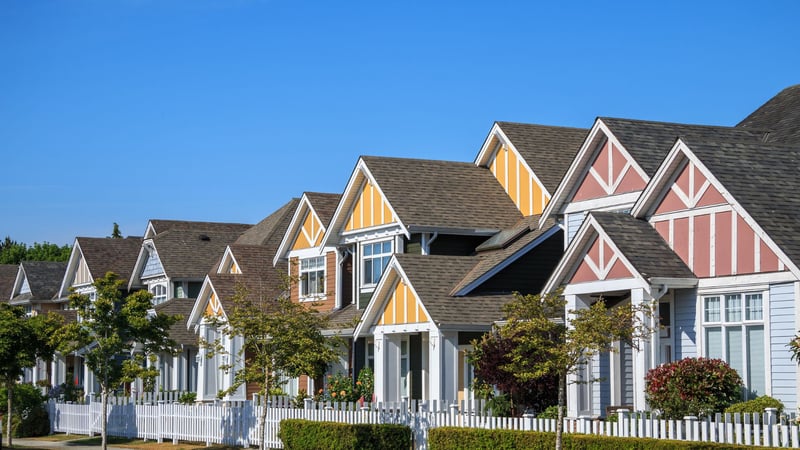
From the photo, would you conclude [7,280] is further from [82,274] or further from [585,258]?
[585,258]

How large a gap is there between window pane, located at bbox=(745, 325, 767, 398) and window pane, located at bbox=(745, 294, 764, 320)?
234 millimetres

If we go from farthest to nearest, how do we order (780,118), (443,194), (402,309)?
(443,194), (402,309), (780,118)

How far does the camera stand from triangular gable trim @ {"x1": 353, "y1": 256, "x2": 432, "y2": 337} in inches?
1388

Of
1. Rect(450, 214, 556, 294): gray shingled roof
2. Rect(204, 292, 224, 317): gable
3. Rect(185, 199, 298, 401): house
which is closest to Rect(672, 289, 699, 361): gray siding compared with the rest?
Rect(450, 214, 556, 294): gray shingled roof

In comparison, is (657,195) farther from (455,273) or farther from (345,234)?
(345,234)

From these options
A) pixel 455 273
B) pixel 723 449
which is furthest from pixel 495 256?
pixel 723 449

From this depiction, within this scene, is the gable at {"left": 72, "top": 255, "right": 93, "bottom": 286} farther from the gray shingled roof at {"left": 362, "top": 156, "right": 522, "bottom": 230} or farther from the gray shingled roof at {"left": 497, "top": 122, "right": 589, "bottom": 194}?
the gray shingled roof at {"left": 497, "top": 122, "right": 589, "bottom": 194}

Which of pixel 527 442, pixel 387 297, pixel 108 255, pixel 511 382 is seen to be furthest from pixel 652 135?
pixel 108 255

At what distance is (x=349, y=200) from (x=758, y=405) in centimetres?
2127

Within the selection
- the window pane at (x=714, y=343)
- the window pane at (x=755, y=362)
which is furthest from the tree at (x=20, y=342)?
the window pane at (x=755, y=362)

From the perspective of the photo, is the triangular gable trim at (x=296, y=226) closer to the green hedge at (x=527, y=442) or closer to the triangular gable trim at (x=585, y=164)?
the triangular gable trim at (x=585, y=164)

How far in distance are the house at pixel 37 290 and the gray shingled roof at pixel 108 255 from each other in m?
8.27

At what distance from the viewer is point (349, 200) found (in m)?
43.3

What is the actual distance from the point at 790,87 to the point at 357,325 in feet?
50.8
